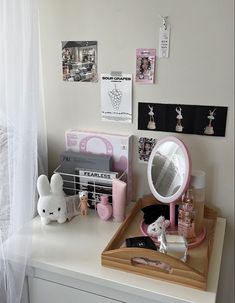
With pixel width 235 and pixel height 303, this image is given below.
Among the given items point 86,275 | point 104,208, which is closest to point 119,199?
point 104,208

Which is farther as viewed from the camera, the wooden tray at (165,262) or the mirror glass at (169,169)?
the mirror glass at (169,169)

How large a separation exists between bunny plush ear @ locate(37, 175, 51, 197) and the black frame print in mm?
397

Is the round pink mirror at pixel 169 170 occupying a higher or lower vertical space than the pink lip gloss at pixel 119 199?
higher

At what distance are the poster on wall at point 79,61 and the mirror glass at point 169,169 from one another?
1.23ft

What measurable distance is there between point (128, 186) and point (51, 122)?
0.42 metres

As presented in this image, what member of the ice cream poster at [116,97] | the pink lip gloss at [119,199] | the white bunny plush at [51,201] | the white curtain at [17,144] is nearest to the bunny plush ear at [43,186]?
the white bunny plush at [51,201]

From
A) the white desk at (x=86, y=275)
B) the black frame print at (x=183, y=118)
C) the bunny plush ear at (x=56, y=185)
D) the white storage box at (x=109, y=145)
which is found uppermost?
the black frame print at (x=183, y=118)

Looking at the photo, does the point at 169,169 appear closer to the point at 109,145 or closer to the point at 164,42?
the point at 109,145

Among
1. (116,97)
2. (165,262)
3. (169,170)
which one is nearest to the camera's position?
(165,262)

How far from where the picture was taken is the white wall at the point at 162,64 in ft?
3.57

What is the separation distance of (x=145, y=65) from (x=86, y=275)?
0.72 metres

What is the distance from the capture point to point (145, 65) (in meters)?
1.18

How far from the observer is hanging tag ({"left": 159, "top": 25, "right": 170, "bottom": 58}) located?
1.12m

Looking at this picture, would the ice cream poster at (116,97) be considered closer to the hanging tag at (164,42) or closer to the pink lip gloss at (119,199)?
the hanging tag at (164,42)
